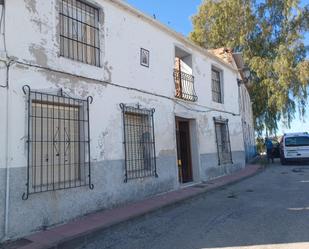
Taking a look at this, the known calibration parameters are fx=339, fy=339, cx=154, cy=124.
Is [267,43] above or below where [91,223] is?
above

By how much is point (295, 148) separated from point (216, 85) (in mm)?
7313

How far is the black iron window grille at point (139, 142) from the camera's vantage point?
8.23m

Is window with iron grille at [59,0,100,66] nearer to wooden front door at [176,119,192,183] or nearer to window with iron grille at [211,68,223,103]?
wooden front door at [176,119,192,183]

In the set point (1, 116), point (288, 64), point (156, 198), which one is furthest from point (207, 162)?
point (288, 64)

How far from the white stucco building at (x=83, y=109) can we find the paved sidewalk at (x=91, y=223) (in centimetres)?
24

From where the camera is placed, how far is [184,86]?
458 inches

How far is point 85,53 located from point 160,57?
308 centimetres

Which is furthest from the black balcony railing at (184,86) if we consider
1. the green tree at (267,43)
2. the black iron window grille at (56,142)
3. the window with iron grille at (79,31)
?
the green tree at (267,43)

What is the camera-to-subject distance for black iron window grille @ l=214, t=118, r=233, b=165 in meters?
13.8

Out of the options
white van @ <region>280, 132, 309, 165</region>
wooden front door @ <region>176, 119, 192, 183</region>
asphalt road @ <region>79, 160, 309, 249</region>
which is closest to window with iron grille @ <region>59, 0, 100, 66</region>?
asphalt road @ <region>79, 160, 309, 249</region>

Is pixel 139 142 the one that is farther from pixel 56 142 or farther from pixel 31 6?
pixel 31 6

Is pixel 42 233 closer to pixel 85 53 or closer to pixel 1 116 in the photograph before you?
pixel 1 116

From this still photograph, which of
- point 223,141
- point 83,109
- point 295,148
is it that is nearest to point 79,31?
point 83,109

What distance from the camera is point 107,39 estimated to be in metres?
7.90
